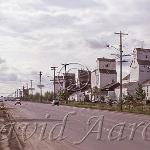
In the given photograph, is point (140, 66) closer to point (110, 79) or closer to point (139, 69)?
point (139, 69)

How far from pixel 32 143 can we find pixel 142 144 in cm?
467

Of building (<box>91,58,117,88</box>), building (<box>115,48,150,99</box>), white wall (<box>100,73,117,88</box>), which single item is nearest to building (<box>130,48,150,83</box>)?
building (<box>115,48,150,99</box>)

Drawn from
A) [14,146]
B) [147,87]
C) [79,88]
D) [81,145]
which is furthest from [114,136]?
[79,88]

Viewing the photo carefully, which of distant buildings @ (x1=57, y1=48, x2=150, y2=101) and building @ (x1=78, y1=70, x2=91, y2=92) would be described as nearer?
distant buildings @ (x1=57, y1=48, x2=150, y2=101)

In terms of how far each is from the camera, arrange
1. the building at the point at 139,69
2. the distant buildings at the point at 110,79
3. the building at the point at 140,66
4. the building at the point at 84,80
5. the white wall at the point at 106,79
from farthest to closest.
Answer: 1. the building at the point at 84,80
2. the white wall at the point at 106,79
3. the building at the point at 140,66
4. the distant buildings at the point at 110,79
5. the building at the point at 139,69

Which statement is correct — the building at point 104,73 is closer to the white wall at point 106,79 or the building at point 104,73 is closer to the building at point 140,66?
the white wall at point 106,79

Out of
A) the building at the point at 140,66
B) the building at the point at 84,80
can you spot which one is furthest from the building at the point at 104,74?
the building at the point at 140,66

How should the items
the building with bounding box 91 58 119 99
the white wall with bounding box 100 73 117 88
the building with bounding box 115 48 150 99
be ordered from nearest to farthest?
the building with bounding box 115 48 150 99 < the building with bounding box 91 58 119 99 < the white wall with bounding box 100 73 117 88

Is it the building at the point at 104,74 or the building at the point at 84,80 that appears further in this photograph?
the building at the point at 84,80

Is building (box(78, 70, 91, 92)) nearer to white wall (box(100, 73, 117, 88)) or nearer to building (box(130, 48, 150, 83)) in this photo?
white wall (box(100, 73, 117, 88))

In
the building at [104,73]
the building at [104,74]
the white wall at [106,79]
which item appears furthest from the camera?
the white wall at [106,79]

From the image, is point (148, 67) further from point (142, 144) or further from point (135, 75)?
point (142, 144)

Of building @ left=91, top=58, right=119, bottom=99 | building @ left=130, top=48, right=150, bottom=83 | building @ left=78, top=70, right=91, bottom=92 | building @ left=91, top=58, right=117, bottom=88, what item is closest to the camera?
building @ left=130, top=48, right=150, bottom=83

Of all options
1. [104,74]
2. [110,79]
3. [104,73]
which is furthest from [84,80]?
[104,73]
